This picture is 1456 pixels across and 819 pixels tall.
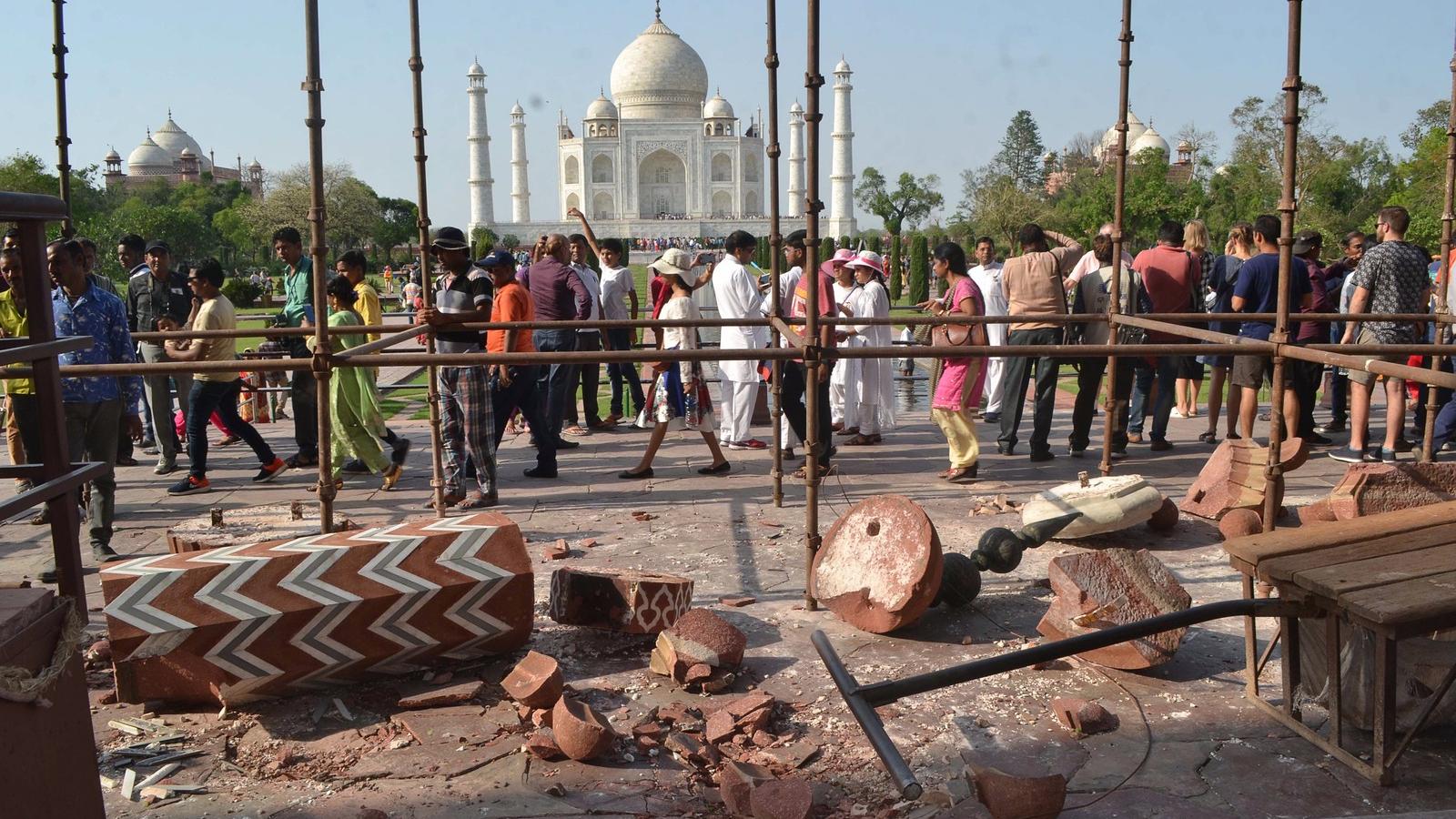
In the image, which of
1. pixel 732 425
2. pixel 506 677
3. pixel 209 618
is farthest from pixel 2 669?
pixel 732 425

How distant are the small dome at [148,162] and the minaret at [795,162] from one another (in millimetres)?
43479

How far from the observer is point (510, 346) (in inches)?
278

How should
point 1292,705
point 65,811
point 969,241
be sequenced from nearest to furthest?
point 65,811 → point 1292,705 → point 969,241

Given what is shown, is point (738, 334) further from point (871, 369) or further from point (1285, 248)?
point (1285, 248)

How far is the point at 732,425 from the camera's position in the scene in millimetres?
8500

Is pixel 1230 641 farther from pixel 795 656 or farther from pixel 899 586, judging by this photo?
pixel 795 656

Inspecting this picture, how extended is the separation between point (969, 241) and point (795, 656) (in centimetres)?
4830

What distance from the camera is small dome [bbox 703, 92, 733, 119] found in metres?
78.9

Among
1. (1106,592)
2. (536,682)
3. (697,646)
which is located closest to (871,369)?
(1106,592)

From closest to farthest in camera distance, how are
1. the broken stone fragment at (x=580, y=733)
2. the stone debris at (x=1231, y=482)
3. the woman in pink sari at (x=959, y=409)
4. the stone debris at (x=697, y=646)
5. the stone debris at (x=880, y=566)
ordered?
the broken stone fragment at (x=580, y=733) → the stone debris at (x=697, y=646) → the stone debris at (x=880, y=566) → the stone debris at (x=1231, y=482) → the woman in pink sari at (x=959, y=409)

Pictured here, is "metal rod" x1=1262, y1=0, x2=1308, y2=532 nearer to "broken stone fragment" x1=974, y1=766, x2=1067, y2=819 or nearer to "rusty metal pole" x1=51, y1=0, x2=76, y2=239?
"broken stone fragment" x1=974, y1=766, x2=1067, y2=819

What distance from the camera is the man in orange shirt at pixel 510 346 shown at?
7.05 meters

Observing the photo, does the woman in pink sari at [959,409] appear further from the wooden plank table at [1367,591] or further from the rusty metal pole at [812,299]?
the wooden plank table at [1367,591]

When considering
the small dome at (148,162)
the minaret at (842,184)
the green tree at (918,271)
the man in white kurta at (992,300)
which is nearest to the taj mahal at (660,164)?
the minaret at (842,184)
